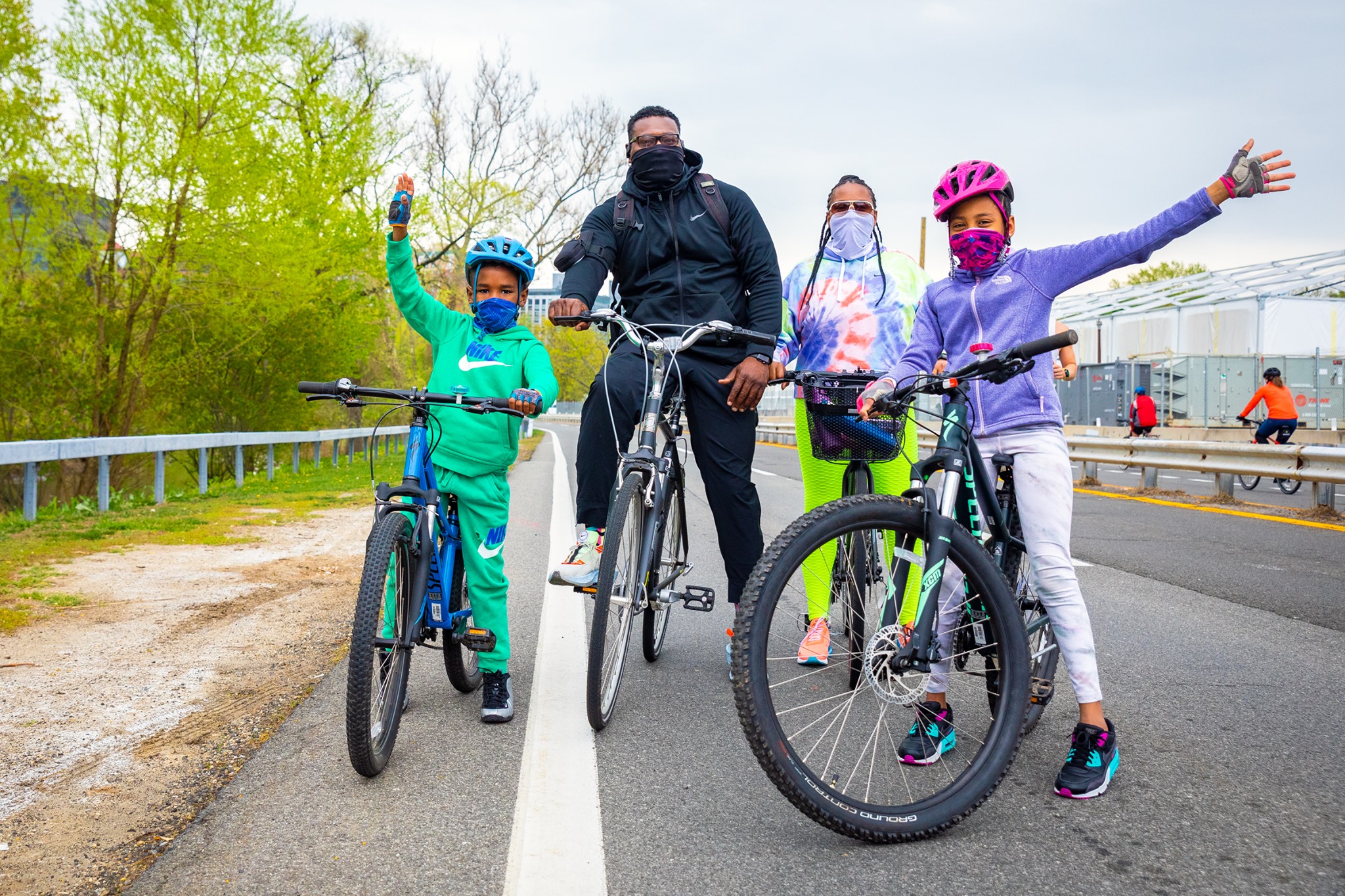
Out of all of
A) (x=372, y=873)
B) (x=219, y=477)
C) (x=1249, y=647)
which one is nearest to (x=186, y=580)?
(x=372, y=873)

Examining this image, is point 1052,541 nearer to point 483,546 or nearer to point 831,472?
point 831,472

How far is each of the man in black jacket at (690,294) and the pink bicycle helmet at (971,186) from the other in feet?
3.29

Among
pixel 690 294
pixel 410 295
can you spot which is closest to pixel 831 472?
pixel 690 294

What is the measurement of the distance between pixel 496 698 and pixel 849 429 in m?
1.70

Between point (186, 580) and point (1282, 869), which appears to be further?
point (186, 580)

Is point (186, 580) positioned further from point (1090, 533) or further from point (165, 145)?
point (165, 145)

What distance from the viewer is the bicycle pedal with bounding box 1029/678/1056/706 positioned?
3.32m

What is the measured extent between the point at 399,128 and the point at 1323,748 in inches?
926

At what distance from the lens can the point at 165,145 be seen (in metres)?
15.2

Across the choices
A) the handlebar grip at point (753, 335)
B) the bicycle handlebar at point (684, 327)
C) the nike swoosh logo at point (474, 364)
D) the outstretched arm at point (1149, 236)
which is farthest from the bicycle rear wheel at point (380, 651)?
the outstretched arm at point (1149, 236)

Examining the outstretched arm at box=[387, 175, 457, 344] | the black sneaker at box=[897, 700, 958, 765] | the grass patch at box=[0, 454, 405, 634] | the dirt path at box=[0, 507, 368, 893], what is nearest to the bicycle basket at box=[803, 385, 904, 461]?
the black sneaker at box=[897, 700, 958, 765]

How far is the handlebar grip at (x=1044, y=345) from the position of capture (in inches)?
112

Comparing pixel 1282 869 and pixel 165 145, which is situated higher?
pixel 165 145

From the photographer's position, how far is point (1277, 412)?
17750 millimetres
